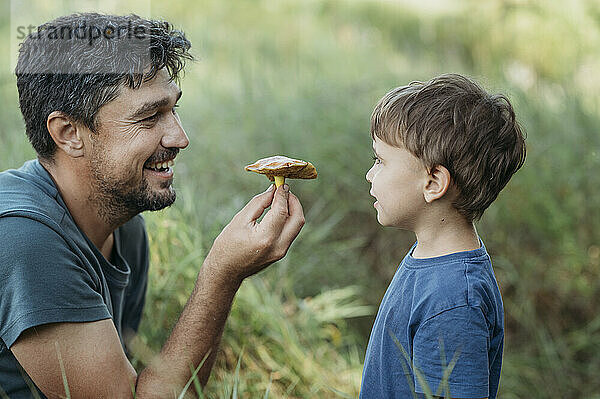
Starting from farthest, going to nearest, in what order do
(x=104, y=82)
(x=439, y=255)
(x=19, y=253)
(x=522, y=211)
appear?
(x=522, y=211) < (x=104, y=82) < (x=19, y=253) < (x=439, y=255)

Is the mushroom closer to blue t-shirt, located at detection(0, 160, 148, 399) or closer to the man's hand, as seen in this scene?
the man's hand

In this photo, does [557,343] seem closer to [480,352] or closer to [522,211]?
[522,211]

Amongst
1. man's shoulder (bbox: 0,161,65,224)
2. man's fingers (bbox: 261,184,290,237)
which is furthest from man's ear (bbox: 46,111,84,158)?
man's fingers (bbox: 261,184,290,237)

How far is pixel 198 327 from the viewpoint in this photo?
2051 mm

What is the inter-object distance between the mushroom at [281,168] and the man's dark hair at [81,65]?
0.54m

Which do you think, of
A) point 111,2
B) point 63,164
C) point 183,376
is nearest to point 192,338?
point 183,376

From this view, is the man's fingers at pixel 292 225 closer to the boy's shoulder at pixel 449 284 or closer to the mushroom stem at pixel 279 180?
the mushroom stem at pixel 279 180

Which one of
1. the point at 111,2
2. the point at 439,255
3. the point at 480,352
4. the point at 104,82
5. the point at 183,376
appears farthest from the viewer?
the point at 111,2

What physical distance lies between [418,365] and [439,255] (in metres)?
0.28

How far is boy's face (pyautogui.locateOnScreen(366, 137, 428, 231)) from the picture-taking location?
68.4 inches

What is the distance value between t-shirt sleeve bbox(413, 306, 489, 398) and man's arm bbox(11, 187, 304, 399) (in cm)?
56

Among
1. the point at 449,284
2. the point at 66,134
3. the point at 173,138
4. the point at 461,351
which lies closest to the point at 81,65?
the point at 66,134

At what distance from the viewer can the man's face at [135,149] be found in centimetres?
216

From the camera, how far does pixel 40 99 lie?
7.13 ft
